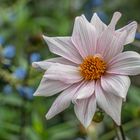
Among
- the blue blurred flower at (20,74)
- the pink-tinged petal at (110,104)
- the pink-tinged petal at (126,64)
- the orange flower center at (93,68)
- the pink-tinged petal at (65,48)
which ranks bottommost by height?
the pink-tinged petal at (110,104)

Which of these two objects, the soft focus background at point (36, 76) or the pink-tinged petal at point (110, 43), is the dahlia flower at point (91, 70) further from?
the soft focus background at point (36, 76)

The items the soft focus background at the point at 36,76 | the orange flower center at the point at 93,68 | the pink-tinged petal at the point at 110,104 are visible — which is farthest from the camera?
the soft focus background at the point at 36,76

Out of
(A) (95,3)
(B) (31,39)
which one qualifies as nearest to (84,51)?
(B) (31,39)

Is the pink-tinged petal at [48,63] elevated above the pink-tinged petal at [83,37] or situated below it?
below

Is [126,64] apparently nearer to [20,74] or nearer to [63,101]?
[63,101]

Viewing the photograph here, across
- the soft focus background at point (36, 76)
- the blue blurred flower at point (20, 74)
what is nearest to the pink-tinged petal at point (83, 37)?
the soft focus background at point (36, 76)

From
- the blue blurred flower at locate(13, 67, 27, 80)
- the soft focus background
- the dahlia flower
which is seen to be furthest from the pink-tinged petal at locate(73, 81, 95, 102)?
the blue blurred flower at locate(13, 67, 27, 80)

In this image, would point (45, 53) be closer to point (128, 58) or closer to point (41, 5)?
point (41, 5)

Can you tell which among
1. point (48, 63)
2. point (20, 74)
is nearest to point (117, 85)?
point (48, 63)
